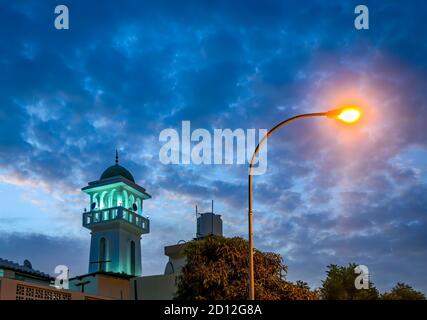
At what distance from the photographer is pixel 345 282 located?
52.4 m

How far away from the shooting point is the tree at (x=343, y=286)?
168 ft

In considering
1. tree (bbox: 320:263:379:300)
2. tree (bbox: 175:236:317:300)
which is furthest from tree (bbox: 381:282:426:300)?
tree (bbox: 175:236:317:300)

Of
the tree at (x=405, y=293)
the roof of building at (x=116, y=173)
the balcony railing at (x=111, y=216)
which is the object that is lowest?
the tree at (x=405, y=293)

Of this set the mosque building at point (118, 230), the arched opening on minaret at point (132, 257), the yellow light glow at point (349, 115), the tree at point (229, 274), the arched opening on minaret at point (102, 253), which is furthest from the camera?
the arched opening on minaret at point (132, 257)

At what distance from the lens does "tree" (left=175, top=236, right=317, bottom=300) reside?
104ft

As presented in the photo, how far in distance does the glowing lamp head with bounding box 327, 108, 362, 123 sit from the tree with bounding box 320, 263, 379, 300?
35.3 meters

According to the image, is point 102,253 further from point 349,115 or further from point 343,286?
point 349,115

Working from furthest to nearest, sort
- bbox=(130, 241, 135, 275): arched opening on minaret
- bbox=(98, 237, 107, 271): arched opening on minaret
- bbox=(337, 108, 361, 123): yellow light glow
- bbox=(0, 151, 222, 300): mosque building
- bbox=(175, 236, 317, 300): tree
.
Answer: bbox=(130, 241, 135, 275): arched opening on minaret → bbox=(98, 237, 107, 271): arched opening on minaret → bbox=(0, 151, 222, 300): mosque building → bbox=(175, 236, 317, 300): tree → bbox=(337, 108, 361, 123): yellow light glow

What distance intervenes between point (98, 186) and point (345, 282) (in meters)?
24.9

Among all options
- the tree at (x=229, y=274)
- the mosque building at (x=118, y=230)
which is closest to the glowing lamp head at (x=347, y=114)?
the tree at (x=229, y=274)

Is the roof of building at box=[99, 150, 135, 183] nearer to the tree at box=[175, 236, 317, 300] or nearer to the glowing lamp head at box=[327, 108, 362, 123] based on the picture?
the tree at box=[175, 236, 317, 300]

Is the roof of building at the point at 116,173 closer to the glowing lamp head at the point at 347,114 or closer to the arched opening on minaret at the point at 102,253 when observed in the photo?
the arched opening on minaret at the point at 102,253

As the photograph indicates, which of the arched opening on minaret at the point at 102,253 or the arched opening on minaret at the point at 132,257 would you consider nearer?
the arched opening on minaret at the point at 102,253
